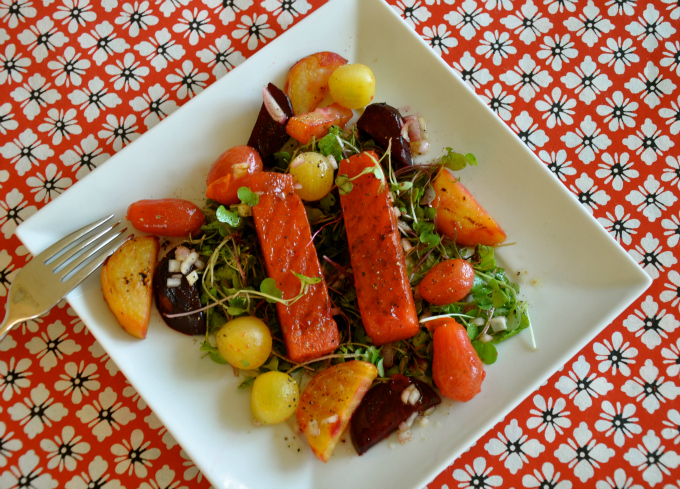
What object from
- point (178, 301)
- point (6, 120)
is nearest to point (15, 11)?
point (6, 120)

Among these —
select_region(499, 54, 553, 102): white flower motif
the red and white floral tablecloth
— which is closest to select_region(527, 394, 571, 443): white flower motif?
the red and white floral tablecloth

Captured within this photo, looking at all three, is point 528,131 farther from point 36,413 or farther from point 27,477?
point 27,477

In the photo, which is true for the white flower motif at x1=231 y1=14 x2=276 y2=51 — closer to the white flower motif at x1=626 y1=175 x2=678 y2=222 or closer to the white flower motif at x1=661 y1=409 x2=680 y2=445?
the white flower motif at x1=626 y1=175 x2=678 y2=222

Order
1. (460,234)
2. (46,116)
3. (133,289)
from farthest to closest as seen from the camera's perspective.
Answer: (46,116), (460,234), (133,289)

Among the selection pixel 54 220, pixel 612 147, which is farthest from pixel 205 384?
pixel 612 147

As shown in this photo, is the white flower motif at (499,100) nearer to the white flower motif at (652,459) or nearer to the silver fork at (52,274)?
the white flower motif at (652,459)

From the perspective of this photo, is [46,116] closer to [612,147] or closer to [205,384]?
[205,384]

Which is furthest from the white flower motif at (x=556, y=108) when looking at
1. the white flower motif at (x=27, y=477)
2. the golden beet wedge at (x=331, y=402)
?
the white flower motif at (x=27, y=477)
